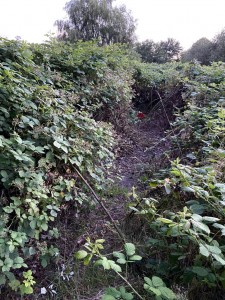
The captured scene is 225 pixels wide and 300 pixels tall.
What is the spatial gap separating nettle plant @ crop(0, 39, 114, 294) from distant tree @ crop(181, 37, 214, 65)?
44.9ft

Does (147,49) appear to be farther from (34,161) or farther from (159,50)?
(34,161)

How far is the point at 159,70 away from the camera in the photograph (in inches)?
293

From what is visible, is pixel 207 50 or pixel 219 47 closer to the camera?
pixel 219 47

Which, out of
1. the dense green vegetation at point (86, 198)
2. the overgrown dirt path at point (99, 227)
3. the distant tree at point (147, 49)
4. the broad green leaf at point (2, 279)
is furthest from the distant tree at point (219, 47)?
the broad green leaf at point (2, 279)

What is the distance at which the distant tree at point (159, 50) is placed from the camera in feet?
57.5

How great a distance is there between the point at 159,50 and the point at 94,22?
5.90m

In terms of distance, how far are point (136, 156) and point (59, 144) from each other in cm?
250

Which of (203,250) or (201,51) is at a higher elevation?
(201,51)

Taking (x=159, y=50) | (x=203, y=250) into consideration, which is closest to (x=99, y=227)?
(x=203, y=250)

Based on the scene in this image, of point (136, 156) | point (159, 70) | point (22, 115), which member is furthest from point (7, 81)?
point (159, 70)

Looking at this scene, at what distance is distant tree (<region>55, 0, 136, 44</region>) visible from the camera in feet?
46.2

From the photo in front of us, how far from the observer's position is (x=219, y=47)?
1379cm

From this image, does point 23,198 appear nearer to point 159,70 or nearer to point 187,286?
point 187,286

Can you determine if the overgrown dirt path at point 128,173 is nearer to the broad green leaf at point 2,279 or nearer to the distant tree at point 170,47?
the broad green leaf at point 2,279
